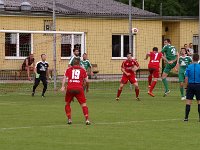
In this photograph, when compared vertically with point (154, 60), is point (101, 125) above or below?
below

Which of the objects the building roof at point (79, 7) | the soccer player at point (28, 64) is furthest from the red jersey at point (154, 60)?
the building roof at point (79, 7)

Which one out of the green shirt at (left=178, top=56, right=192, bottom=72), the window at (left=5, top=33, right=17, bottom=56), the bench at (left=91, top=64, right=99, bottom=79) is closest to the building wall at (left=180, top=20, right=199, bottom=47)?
the bench at (left=91, top=64, right=99, bottom=79)

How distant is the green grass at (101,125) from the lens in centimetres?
1711

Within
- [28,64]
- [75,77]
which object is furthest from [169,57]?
[75,77]

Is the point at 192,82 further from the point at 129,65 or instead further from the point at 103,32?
the point at 103,32

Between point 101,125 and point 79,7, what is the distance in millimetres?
35242

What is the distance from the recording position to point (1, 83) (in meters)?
40.4

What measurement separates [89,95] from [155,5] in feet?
132

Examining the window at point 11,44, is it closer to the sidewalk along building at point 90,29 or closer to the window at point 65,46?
the sidewalk along building at point 90,29

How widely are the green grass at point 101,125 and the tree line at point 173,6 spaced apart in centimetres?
4048

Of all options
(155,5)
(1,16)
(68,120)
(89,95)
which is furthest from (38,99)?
(155,5)

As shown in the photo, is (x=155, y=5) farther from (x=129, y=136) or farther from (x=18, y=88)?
(x=129, y=136)

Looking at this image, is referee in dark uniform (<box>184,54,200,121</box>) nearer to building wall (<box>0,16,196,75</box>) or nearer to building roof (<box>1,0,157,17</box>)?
building wall (<box>0,16,196,75</box>)

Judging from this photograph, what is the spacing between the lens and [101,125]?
21375 millimetres
